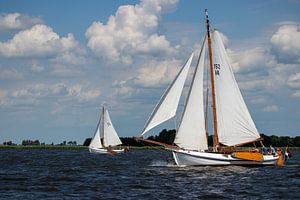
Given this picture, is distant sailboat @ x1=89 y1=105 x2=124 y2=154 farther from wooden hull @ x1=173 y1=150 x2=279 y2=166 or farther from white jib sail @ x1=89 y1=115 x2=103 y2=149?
wooden hull @ x1=173 y1=150 x2=279 y2=166

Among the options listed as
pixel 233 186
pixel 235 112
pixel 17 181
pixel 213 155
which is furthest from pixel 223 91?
pixel 17 181

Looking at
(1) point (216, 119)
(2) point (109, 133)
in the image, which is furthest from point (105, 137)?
(1) point (216, 119)

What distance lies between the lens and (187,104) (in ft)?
173

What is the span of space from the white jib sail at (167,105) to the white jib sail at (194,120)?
178 cm

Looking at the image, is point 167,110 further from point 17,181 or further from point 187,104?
point 17,181

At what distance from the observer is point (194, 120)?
173 ft

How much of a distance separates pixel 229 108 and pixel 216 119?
165cm

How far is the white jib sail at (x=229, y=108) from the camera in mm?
54531

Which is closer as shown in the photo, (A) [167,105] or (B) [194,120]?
(A) [167,105]

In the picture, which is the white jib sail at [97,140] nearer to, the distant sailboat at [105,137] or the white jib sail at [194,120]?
the distant sailboat at [105,137]

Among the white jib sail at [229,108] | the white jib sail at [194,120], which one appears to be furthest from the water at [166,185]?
the white jib sail at [229,108]

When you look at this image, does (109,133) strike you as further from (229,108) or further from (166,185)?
(166,185)

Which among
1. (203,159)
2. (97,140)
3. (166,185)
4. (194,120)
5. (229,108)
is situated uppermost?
(97,140)

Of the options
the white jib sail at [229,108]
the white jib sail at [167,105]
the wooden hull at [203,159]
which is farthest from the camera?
the white jib sail at [229,108]
